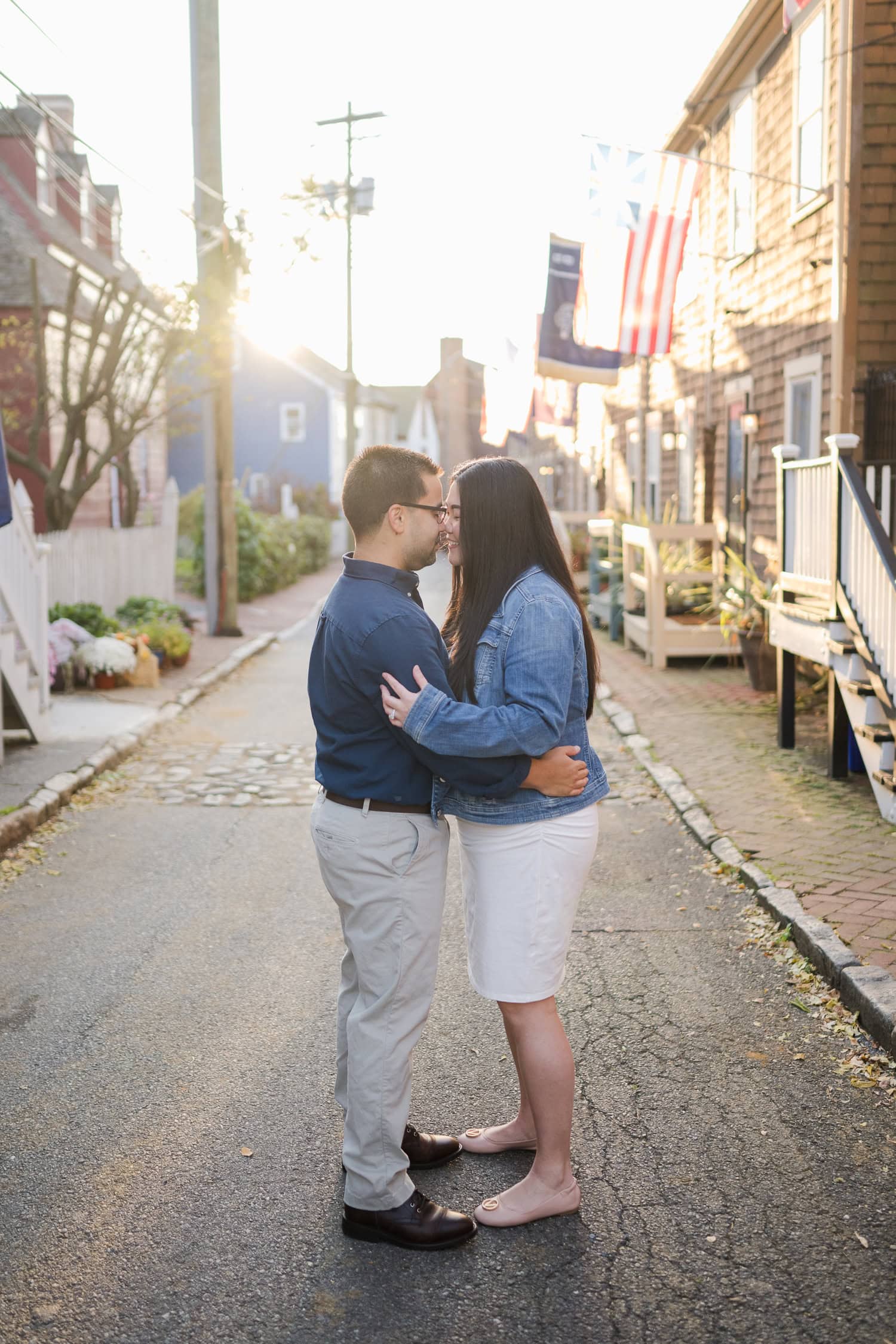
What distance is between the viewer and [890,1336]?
2.70 m

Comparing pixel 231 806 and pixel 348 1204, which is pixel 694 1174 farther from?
pixel 231 806

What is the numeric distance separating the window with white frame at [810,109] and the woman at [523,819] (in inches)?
365

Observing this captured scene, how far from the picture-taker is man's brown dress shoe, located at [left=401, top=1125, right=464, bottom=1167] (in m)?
3.46

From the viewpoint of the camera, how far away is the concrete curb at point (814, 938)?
4305mm

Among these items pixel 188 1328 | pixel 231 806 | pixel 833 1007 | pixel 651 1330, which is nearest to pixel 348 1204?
pixel 188 1328

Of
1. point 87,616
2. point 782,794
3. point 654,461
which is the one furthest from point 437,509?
point 654,461

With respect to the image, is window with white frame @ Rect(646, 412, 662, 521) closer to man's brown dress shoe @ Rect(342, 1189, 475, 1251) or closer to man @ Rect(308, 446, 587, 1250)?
man @ Rect(308, 446, 587, 1250)

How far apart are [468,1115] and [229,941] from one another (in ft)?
6.32

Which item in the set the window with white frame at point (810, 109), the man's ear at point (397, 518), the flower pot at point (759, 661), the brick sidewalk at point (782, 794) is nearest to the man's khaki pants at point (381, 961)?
the man's ear at point (397, 518)

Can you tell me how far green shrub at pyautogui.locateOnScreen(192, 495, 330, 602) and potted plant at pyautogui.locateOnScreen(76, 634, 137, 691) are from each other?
7694 mm

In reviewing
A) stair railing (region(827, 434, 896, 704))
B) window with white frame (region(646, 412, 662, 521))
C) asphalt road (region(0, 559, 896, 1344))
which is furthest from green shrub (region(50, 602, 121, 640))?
window with white frame (region(646, 412, 662, 521))

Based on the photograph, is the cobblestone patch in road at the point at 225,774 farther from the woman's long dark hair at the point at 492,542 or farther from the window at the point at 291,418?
the window at the point at 291,418

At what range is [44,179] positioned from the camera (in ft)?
80.5

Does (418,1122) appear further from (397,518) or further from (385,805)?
(397,518)
